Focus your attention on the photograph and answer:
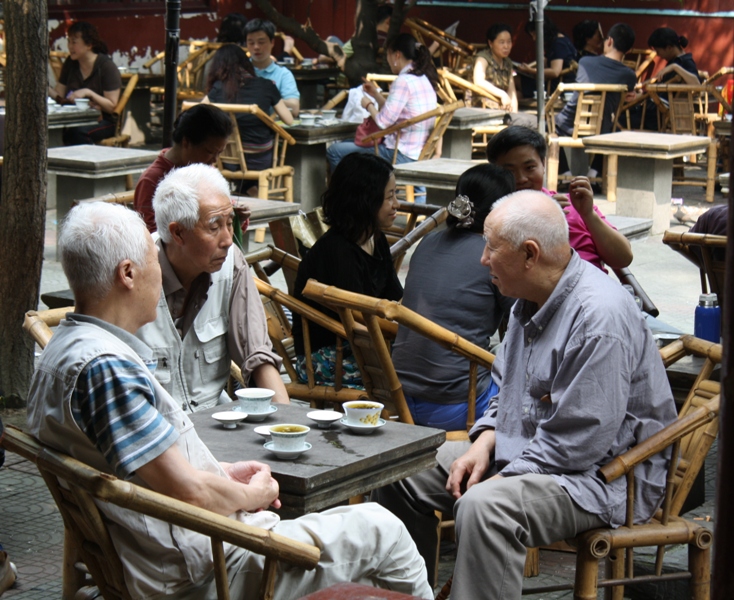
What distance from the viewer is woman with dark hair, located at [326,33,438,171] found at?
28.9ft

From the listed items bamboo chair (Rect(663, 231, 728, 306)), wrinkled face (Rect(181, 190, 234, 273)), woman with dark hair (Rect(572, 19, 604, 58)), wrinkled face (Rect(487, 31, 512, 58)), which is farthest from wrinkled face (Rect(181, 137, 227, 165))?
woman with dark hair (Rect(572, 19, 604, 58))

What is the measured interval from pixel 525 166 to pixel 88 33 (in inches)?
265

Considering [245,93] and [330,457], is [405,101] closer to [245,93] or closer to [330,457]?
[245,93]

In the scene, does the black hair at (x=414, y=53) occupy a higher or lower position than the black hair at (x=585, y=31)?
lower

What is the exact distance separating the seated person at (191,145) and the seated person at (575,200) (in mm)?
1222

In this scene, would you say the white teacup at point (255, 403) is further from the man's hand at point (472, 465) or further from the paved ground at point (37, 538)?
the paved ground at point (37, 538)

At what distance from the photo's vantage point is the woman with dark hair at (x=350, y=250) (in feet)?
13.6

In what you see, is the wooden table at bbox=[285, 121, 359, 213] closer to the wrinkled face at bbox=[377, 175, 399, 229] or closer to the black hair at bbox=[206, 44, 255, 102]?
the black hair at bbox=[206, 44, 255, 102]

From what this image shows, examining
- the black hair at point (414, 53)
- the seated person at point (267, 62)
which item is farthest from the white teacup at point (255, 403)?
the seated person at point (267, 62)

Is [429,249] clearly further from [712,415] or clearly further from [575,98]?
[575,98]

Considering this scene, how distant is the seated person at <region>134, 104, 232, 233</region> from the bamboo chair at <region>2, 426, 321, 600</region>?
8.53 feet

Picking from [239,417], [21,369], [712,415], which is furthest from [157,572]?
[21,369]

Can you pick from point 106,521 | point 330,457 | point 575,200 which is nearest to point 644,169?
point 575,200

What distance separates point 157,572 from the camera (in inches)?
88.6
